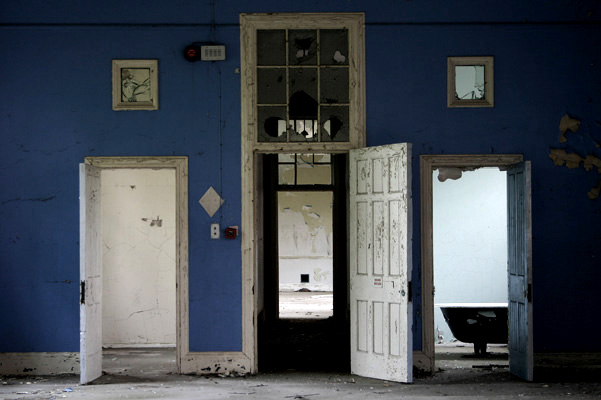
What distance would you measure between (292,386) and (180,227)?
1.76m

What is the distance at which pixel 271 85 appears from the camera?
606 cm

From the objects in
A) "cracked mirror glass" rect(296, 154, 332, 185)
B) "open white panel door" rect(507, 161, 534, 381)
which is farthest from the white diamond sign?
"cracked mirror glass" rect(296, 154, 332, 185)

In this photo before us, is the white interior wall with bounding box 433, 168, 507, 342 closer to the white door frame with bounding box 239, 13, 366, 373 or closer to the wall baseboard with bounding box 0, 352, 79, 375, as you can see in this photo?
the white door frame with bounding box 239, 13, 366, 373

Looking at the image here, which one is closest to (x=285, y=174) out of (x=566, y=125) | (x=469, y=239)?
(x=469, y=239)

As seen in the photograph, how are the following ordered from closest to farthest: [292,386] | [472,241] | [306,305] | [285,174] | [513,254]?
[292,386], [513,254], [472,241], [306,305], [285,174]

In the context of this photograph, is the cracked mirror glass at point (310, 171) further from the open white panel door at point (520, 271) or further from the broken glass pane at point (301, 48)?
the open white panel door at point (520, 271)

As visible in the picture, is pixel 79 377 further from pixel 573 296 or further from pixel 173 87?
pixel 573 296

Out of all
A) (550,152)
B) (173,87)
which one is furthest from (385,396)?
(173,87)

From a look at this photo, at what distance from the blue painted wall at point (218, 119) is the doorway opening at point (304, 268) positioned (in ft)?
4.98

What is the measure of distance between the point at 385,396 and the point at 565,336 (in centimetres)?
208

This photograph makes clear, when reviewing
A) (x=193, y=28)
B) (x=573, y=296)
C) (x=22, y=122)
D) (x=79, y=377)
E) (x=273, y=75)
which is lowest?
(x=79, y=377)

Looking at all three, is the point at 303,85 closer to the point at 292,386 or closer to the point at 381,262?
the point at 381,262

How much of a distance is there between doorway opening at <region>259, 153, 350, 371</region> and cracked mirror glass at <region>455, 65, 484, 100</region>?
2.82m

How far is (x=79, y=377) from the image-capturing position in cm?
590
